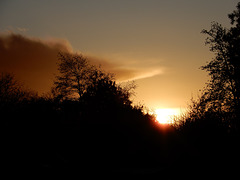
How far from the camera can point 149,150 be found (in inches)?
882

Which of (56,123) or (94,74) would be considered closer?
(56,123)

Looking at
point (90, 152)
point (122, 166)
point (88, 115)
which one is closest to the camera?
point (122, 166)

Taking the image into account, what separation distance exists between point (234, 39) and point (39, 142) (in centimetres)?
2452

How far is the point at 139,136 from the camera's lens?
23.3 m

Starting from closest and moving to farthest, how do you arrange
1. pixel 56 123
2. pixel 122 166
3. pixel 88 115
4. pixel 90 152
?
pixel 122 166
pixel 90 152
pixel 88 115
pixel 56 123

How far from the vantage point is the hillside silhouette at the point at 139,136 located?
56.5 feet

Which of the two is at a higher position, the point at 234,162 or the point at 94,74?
the point at 94,74

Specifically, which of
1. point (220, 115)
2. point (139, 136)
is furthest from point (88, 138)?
point (220, 115)

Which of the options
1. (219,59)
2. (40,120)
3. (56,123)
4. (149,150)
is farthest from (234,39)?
(40,120)

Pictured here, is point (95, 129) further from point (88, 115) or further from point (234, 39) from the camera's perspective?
point (234, 39)

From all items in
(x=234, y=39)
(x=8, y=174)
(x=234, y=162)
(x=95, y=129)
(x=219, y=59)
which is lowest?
(x=8, y=174)

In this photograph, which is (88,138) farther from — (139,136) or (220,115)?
(220,115)

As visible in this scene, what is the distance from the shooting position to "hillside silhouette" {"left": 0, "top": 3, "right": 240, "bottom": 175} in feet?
56.5

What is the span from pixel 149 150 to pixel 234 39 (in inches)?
597
